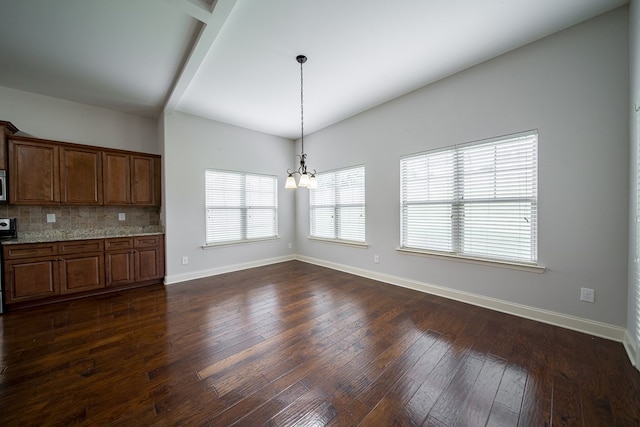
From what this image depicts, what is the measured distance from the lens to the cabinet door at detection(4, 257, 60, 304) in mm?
2938

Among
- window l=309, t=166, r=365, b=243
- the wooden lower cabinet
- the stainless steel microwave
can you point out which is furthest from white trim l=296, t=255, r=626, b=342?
the stainless steel microwave

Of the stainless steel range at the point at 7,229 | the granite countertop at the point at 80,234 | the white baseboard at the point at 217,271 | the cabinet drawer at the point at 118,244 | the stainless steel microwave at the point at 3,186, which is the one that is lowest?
the white baseboard at the point at 217,271

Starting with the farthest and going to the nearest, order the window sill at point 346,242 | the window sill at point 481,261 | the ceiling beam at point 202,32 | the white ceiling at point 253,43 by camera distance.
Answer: the window sill at point 346,242, the window sill at point 481,261, the white ceiling at point 253,43, the ceiling beam at point 202,32

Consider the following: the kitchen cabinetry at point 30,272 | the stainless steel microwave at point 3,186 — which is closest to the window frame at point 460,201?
the kitchen cabinetry at point 30,272

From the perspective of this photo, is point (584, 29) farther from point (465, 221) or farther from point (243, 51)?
point (243, 51)

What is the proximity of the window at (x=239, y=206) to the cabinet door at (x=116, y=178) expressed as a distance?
1.20 metres

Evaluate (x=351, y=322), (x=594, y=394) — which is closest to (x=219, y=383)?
(x=351, y=322)

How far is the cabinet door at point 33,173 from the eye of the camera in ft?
10.3

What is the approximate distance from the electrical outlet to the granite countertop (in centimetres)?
562

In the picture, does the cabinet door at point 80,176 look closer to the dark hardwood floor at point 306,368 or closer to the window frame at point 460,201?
the dark hardwood floor at point 306,368

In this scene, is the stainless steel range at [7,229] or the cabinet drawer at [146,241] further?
the cabinet drawer at [146,241]

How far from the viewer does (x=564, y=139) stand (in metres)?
2.41

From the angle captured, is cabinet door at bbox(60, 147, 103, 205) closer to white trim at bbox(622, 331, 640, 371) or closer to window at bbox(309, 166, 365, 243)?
window at bbox(309, 166, 365, 243)

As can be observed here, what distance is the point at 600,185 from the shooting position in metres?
2.24
